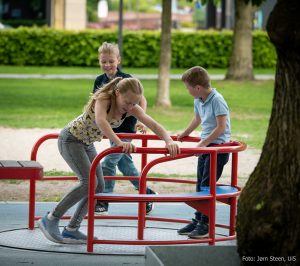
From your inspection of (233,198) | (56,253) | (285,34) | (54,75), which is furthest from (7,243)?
(54,75)

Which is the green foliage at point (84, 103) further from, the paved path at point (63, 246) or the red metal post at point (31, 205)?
the red metal post at point (31, 205)

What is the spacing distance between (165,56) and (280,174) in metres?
15.5

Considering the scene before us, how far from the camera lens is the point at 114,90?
7.80 m

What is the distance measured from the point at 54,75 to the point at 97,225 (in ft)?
79.7

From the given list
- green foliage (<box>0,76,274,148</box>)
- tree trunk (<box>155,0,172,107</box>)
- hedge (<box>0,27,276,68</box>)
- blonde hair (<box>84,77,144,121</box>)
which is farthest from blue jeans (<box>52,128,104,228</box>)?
hedge (<box>0,27,276,68</box>)

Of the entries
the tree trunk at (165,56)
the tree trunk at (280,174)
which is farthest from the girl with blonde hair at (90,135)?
the tree trunk at (165,56)

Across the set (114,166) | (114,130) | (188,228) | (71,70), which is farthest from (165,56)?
(71,70)

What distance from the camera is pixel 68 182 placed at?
12.1 metres

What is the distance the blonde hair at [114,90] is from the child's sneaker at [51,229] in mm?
986

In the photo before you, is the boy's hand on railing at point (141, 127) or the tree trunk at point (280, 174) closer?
the tree trunk at point (280, 174)

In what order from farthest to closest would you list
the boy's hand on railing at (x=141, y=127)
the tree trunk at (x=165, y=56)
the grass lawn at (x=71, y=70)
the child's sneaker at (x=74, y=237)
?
1. the grass lawn at (x=71, y=70)
2. the tree trunk at (x=165, y=56)
3. the boy's hand on railing at (x=141, y=127)
4. the child's sneaker at (x=74, y=237)

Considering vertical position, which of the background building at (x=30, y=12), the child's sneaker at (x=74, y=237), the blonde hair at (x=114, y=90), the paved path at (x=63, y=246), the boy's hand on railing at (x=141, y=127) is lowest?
the paved path at (x=63, y=246)

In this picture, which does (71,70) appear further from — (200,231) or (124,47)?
(200,231)

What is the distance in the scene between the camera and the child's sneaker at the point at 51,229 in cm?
815
